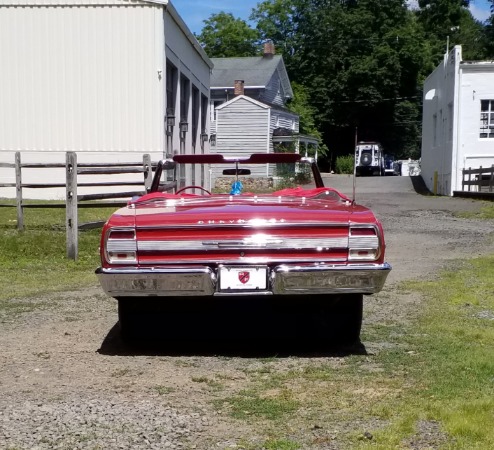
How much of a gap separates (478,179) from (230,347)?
22882 millimetres

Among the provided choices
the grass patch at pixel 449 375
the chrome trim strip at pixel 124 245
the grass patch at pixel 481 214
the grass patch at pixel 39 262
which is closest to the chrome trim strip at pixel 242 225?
the chrome trim strip at pixel 124 245

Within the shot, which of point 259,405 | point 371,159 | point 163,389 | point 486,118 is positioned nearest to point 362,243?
point 259,405

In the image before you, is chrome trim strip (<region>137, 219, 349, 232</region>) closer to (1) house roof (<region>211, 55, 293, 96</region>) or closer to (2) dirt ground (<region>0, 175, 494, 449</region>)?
(2) dirt ground (<region>0, 175, 494, 449</region>)

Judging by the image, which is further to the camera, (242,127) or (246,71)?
(246,71)

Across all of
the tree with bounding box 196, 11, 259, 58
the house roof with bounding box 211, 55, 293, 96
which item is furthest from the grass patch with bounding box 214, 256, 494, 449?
the tree with bounding box 196, 11, 259, 58

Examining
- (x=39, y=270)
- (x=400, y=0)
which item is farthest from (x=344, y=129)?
(x=39, y=270)

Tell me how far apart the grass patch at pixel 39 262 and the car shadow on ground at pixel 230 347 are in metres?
1.96

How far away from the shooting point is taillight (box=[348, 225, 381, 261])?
5.34m

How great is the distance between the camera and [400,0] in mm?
69375

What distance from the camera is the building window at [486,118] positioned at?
29.6 metres

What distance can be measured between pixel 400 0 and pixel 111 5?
5074cm

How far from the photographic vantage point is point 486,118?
29.7 metres

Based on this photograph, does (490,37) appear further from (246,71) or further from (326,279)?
(326,279)

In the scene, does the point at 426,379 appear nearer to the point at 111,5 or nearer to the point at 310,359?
the point at 310,359
